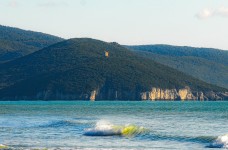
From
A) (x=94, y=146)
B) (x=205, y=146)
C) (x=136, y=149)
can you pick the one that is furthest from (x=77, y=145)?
(x=205, y=146)

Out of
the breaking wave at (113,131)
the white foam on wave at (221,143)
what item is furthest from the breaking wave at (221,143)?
the breaking wave at (113,131)

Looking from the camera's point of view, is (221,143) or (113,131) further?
(113,131)

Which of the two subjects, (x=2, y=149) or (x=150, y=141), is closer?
(x=2, y=149)

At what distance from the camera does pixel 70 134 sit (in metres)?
54.9

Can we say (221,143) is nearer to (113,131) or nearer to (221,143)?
(221,143)

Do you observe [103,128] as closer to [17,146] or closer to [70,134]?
[70,134]

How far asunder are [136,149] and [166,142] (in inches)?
235

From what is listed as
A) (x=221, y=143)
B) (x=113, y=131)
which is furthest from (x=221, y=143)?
(x=113, y=131)

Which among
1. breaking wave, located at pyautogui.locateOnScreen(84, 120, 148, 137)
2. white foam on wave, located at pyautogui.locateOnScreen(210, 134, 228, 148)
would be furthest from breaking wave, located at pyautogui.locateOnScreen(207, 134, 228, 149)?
breaking wave, located at pyautogui.locateOnScreen(84, 120, 148, 137)

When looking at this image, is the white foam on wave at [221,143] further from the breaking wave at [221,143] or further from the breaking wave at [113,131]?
the breaking wave at [113,131]

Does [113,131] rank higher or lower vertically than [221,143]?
higher

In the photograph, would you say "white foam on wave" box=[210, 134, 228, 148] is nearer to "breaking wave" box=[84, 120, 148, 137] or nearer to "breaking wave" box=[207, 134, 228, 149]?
"breaking wave" box=[207, 134, 228, 149]

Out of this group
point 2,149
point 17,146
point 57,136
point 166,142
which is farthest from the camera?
point 57,136

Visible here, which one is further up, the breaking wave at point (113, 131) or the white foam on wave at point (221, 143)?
the breaking wave at point (113, 131)
